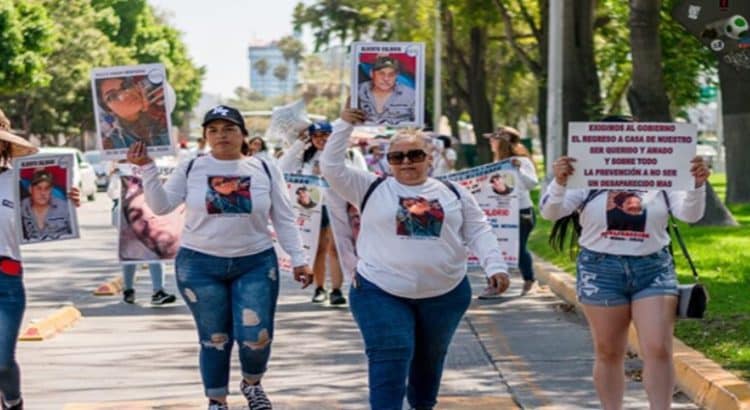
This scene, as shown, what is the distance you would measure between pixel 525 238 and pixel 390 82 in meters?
7.03

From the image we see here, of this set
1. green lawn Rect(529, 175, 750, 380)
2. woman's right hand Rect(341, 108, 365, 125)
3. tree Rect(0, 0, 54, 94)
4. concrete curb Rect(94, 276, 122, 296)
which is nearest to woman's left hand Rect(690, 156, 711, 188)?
woman's right hand Rect(341, 108, 365, 125)

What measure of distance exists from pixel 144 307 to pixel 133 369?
3.96 m

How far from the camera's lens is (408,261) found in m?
7.03

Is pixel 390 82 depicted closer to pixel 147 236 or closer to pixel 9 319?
pixel 9 319

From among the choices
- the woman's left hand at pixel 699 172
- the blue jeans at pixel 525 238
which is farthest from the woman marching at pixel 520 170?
the woman's left hand at pixel 699 172

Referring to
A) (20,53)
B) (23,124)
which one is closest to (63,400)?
(20,53)

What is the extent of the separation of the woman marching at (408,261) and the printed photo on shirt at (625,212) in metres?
0.65

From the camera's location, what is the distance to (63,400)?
376 inches

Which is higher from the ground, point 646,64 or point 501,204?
point 646,64

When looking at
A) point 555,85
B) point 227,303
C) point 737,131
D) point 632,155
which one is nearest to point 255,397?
point 227,303

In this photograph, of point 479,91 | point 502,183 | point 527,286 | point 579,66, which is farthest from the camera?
point 479,91

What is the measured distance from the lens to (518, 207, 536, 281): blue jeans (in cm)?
1556

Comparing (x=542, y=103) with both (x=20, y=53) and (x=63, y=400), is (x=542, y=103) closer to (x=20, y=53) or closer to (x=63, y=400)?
(x=20, y=53)

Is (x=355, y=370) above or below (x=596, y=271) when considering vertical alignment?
below
